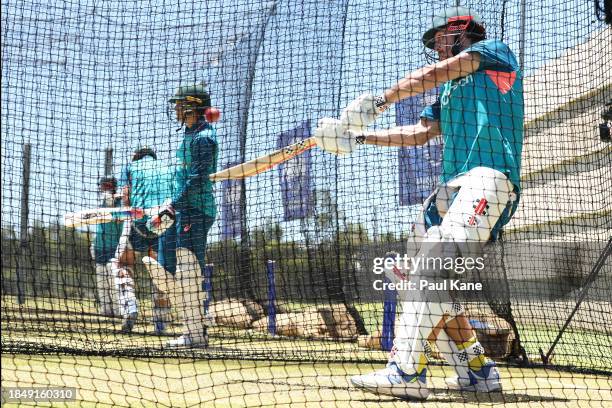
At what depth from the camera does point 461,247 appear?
12.1 feet

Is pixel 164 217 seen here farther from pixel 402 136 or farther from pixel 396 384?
pixel 396 384

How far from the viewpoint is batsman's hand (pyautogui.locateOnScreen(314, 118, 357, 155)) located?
3.82 meters

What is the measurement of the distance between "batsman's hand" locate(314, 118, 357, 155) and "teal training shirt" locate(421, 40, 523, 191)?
490 millimetres

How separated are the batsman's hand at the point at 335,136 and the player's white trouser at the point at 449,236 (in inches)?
21.9

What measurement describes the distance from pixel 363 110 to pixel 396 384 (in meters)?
1.25

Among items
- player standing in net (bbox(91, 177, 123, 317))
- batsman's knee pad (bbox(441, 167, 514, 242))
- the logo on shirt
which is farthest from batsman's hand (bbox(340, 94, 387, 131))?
player standing in net (bbox(91, 177, 123, 317))

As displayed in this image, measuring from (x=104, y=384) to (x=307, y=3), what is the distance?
303cm

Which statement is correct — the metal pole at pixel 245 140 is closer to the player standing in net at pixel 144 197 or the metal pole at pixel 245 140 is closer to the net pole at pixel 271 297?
the net pole at pixel 271 297

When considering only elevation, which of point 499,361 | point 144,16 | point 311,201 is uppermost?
point 144,16

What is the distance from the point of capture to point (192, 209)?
5.68 meters

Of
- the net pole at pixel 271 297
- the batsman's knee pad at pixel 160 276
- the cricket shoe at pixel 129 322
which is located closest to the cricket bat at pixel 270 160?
the batsman's knee pad at pixel 160 276

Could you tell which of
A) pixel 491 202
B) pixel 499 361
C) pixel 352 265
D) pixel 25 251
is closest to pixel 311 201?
pixel 352 265

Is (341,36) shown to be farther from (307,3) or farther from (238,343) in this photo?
(238,343)

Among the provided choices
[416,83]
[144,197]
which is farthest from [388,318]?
[416,83]
